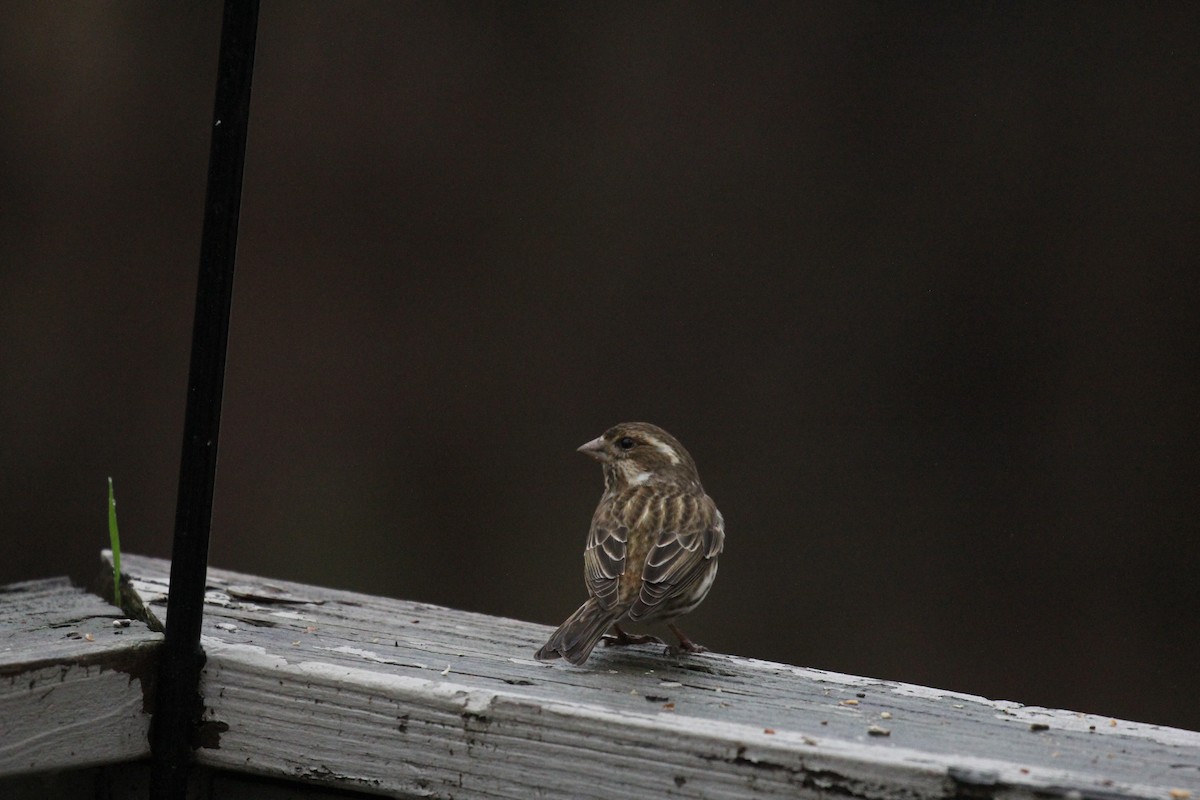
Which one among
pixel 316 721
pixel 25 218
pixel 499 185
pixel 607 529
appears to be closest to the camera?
pixel 316 721

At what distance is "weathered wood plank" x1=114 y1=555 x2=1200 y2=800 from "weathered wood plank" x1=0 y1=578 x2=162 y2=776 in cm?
11

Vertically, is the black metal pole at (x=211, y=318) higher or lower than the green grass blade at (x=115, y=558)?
higher

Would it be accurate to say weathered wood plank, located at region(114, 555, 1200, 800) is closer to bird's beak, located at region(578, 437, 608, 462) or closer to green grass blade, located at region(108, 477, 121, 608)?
green grass blade, located at region(108, 477, 121, 608)

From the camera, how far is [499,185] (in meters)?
6.23

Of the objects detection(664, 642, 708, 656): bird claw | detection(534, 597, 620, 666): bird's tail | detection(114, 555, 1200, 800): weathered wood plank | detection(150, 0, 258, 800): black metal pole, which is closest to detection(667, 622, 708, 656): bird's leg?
detection(664, 642, 708, 656): bird claw

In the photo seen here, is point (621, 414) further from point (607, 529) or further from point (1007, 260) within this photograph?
point (607, 529)

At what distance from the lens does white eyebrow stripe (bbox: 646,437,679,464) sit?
4285mm

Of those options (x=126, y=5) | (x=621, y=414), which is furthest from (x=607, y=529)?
(x=126, y=5)

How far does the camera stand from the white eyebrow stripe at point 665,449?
4.29 meters

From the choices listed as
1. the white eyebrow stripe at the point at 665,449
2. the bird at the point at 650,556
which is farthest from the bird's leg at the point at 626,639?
the white eyebrow stripe at the point at 665,449

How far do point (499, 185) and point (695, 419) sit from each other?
131 cm

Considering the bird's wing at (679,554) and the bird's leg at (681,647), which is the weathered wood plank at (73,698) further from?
the bird's wing at (679,554)

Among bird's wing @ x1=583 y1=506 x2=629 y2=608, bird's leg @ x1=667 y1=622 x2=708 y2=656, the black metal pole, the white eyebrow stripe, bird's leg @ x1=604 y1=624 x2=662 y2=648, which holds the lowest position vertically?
bird's leg @ x1=604 y1=624 x2=662 y2=648

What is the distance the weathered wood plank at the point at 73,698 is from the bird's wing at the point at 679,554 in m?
1.42
